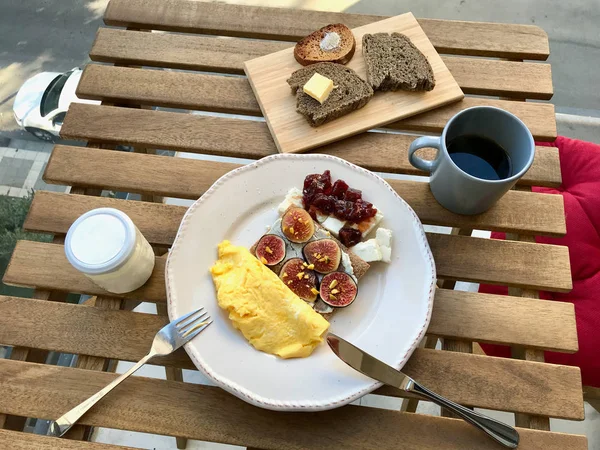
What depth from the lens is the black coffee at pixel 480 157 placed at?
113 centimetres

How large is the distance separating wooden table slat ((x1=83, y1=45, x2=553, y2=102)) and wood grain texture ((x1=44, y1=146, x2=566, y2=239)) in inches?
8.0

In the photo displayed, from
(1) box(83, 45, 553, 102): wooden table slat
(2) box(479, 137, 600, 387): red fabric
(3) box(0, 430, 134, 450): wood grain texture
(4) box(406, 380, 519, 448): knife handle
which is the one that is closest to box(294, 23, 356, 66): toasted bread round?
(1) box(83, 45, 553, 102): wooden table slat

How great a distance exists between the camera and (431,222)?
122 cm

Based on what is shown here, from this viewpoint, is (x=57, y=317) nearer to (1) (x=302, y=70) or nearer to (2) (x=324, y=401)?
(2) (x=324, y=401)

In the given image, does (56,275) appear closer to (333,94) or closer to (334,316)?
(334,316)

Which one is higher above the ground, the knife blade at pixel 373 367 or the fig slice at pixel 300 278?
the fig slice at pixel 300 278

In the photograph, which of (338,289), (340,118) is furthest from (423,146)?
(338,289)

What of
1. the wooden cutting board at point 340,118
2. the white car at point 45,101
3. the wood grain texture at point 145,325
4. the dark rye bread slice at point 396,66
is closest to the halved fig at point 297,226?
the wooden cutting board at point 340,118

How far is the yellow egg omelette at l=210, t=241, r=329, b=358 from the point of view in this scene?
101 cm

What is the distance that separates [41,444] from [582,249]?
1.49 m

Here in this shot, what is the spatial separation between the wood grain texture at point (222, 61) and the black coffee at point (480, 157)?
338mm

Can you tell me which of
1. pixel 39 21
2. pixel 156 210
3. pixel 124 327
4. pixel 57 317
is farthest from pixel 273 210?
pixel 39 21

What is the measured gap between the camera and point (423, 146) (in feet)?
3.70

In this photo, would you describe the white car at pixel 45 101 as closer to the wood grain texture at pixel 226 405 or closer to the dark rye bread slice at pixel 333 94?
the dark rye bread slice at pixel 333 94
